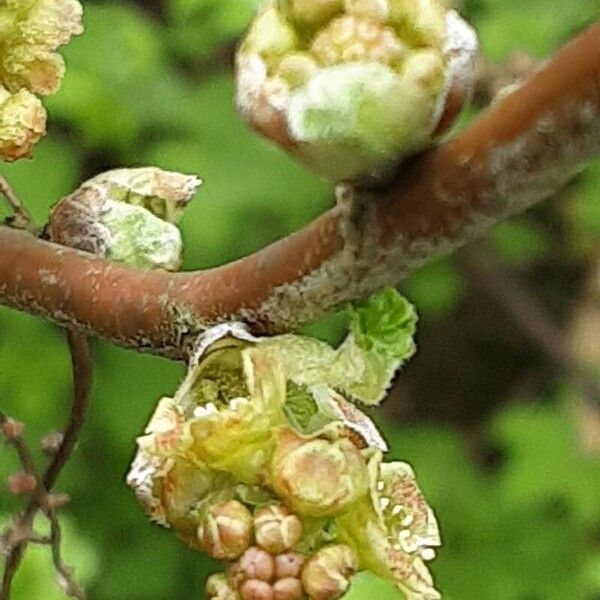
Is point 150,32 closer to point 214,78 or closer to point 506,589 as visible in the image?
point 214,78

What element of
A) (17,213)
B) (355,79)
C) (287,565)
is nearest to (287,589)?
(287,565)

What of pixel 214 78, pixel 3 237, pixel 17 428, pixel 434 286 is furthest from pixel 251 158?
pixel 3 237

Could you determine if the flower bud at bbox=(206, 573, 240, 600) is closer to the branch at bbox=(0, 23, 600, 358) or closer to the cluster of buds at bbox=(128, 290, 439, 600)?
the cluster of buds at bbox=(128, 290, 439, 600)

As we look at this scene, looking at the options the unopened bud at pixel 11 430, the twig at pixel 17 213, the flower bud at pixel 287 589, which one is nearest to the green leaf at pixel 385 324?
the flower bud at pixel 287 589

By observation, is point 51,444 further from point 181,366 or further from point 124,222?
point 181,366

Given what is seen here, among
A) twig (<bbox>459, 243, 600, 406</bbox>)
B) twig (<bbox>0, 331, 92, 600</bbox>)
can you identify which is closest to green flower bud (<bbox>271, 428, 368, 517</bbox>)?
twig (<bbox>0, 331, 92, 600</bbox>)

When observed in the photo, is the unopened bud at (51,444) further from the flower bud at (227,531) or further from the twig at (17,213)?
the flower bud at (227,531)
